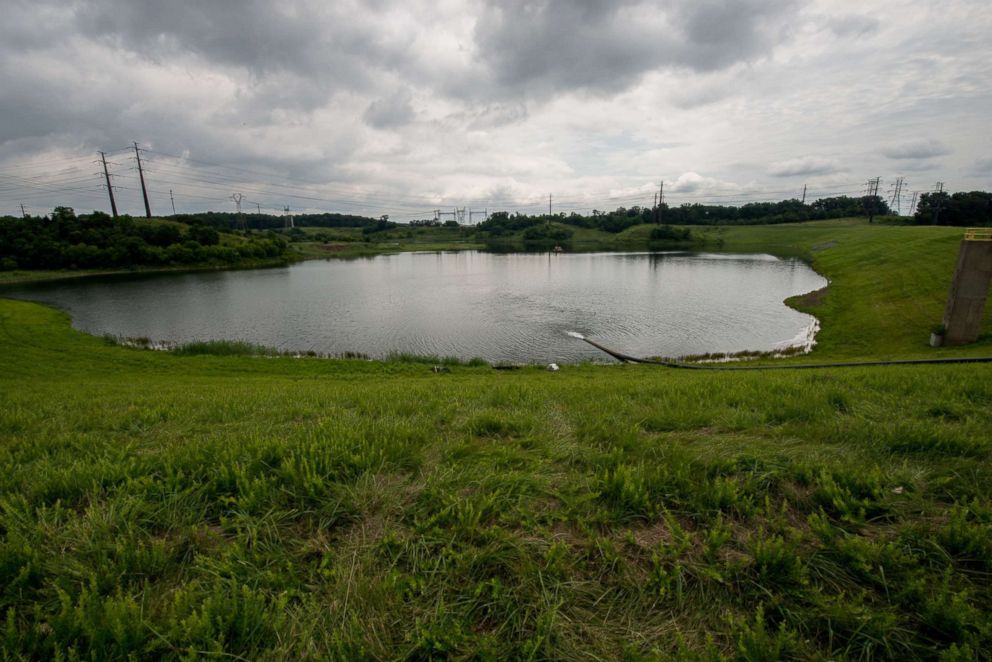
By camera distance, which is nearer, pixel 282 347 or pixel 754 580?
pixel 754 580

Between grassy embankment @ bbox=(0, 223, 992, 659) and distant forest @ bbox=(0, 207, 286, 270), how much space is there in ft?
357

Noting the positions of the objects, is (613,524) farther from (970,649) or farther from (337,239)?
(337,239)

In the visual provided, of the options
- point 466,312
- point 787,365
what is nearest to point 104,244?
point 466,312

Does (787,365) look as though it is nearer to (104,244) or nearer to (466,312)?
(466,312)

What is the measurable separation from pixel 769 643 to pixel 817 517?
1.49 m

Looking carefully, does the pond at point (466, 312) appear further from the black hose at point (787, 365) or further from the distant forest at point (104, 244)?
the distant forest at point (104, 244)

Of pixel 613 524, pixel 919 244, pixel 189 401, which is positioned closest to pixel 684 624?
pixel 613 524

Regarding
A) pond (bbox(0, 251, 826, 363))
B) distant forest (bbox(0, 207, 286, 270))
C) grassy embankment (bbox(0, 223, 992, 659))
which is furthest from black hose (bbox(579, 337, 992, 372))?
distant forest (bbox(0, 207, 286, 270))

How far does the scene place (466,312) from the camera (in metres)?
42.8

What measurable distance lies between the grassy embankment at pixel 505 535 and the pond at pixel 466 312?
22.5 m

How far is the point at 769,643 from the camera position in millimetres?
2574

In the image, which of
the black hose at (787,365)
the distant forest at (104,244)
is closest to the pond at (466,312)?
the black hose at (787,365)

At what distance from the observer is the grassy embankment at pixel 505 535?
2639 millimetres

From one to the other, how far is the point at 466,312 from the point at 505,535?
130 ft
